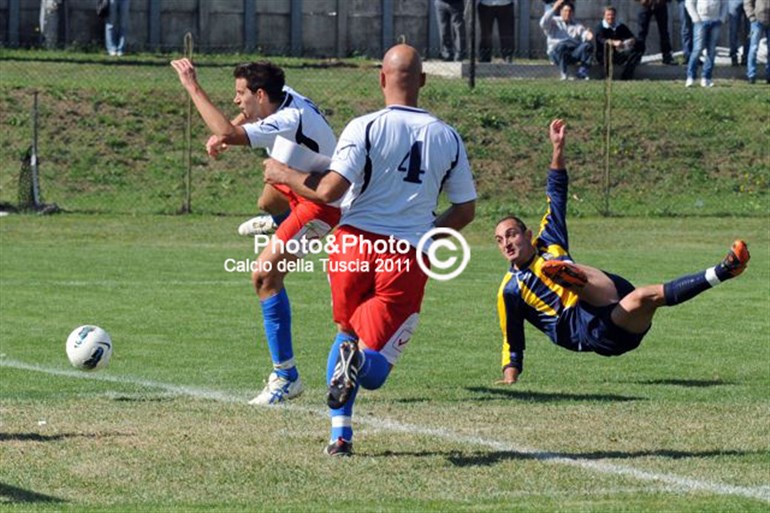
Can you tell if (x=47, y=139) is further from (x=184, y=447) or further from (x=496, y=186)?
(x=184, y=447)

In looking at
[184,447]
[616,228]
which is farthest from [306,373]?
[616,228]

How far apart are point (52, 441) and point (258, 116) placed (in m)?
2.58

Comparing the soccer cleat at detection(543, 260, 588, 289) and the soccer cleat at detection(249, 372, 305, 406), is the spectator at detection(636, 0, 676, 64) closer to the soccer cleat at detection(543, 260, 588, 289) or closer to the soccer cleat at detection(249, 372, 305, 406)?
the soccer cleat at detection(543, 260, 588, 289)

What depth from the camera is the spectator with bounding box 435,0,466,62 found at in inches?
1278

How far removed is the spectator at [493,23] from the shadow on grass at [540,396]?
2261 centimetres

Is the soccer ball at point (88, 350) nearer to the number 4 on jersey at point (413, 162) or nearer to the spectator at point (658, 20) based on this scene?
the number 4 on jersey at point (413, 162)

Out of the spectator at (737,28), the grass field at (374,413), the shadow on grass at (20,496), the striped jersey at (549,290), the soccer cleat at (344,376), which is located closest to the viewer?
the shadow on grass at (20,496)

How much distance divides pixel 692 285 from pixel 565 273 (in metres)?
0.82

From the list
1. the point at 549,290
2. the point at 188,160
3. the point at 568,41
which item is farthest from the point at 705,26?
the point at 549,290

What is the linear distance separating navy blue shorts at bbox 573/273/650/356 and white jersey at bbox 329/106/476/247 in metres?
1.93

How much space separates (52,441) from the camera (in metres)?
8.84

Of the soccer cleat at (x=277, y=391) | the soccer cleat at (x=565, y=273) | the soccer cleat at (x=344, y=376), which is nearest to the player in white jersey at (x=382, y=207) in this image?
the soccer cleat at (x=344, y=376)

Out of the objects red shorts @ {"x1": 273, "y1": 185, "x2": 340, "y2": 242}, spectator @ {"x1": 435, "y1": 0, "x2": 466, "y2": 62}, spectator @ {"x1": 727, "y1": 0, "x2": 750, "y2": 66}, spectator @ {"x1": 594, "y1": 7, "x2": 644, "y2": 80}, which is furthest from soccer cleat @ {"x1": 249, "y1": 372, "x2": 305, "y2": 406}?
spectator @ {"x1": 727, "y1": 0, "x2": 750, "y2": 66}

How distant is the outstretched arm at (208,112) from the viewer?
8.98m
